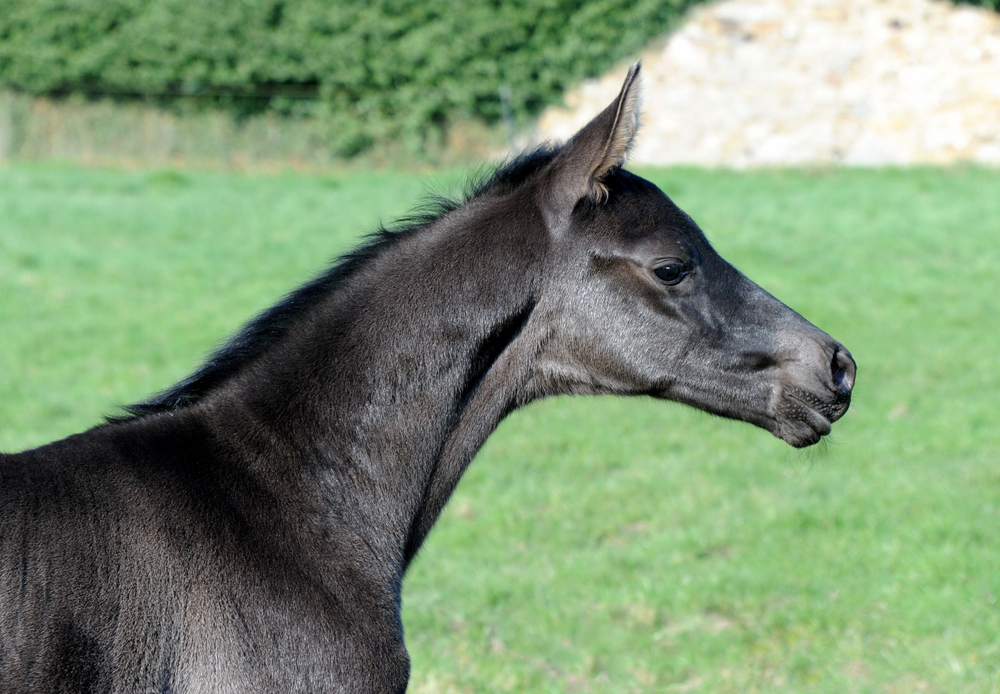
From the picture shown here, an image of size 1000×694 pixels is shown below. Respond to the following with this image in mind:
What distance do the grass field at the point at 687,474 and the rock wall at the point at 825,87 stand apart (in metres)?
4.86

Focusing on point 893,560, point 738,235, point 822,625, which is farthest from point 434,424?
point 738,235

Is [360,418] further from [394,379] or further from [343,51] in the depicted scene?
[343,51]

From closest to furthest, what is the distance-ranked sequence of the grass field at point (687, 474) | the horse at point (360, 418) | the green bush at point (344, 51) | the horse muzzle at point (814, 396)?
the horse at point (360, 418)
the horse muzzle at point (814, 396)
the grass field at point (687, 474)
the green bush at point (344, 51)

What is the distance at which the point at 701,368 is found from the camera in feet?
10.2

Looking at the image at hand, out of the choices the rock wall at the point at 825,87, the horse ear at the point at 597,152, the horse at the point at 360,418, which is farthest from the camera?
the rock wall at the point at 825,87

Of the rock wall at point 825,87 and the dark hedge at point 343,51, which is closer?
the rock wall at point 825,87

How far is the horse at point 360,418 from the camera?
8.01 ft

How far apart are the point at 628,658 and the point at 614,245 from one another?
2329 millimetres

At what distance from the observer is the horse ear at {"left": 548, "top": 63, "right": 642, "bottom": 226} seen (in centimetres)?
282

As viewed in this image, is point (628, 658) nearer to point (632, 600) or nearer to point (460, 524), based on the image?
point (632, 600)

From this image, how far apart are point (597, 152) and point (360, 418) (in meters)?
1.04

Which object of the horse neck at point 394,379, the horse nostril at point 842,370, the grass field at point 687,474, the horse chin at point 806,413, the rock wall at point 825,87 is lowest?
the rock wall at point 825,87

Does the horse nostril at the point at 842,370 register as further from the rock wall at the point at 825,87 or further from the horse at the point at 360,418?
the rock wall at the point at 825,87

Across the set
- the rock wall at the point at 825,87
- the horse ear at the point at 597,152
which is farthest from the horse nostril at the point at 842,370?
Answer: the rock wall at the point at 825,87
